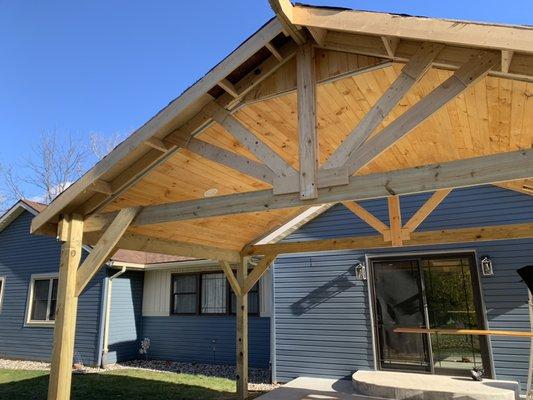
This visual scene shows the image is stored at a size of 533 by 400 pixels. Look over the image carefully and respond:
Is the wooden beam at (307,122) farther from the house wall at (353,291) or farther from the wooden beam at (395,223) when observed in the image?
the house wall at (353,291)

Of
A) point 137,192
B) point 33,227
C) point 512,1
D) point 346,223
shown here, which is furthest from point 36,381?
point 512,1

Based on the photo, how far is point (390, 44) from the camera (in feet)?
9.80

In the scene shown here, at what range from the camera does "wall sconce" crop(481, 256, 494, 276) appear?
6.72 m

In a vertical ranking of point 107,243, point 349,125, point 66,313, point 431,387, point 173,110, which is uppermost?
point 349,125

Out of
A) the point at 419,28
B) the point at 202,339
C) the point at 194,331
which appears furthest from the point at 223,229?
the point at 194,331

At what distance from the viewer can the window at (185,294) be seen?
10.8m

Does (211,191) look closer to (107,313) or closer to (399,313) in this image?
(399,313)

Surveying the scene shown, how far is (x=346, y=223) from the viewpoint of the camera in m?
8.12

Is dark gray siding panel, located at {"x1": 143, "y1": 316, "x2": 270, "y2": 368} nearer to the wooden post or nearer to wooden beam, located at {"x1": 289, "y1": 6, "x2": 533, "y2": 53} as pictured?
the wooden post

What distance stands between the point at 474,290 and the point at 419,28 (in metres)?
5.68

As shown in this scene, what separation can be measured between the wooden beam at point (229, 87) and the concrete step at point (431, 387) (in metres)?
4.84

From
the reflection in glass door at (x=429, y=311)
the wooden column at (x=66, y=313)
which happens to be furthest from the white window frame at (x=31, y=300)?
the reflection in glass door at (x=429, y=311)

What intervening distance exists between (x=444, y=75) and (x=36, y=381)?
927 centimetres

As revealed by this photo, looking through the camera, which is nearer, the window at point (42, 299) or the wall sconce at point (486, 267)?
the wall sconce at point (486, 267)
